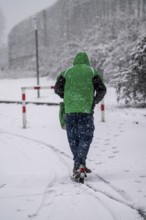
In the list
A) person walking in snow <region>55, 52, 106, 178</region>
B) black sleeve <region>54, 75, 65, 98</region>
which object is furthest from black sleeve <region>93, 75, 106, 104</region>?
black sleeve <region>54, 75, 65, 98</region>

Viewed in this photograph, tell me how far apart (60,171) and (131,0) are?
2603 centimetres

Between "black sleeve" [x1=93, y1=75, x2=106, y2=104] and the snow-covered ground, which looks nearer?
the snow-covered ground

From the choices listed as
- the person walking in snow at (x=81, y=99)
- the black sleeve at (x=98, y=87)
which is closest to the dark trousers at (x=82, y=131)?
the person walking in snow at (x=81, y=99)

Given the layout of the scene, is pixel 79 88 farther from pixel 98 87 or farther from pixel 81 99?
pixel 98 87

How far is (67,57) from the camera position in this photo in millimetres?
32469

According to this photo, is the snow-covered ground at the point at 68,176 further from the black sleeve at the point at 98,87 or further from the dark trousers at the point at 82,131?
the black sleeve at the point at 98,87

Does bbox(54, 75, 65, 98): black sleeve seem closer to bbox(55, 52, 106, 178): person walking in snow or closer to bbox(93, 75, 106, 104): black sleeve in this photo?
bbox(55, 52, 106, 178): person walking in snow

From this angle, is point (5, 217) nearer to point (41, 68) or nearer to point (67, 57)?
point (67, 57)

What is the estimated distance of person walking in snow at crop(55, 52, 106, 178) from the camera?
515 centimetres

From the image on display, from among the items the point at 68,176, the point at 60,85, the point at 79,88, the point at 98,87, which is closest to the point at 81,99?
the point at 79,88

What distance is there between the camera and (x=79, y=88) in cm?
515

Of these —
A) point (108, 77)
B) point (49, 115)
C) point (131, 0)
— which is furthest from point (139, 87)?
point (131, 0)

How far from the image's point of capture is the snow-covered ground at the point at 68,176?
3922mm

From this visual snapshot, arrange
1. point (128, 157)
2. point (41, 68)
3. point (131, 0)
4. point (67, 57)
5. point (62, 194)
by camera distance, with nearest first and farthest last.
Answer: point (62, 194), point (128, 157), point (131, 0), point (67, 57), point (41, 68)
